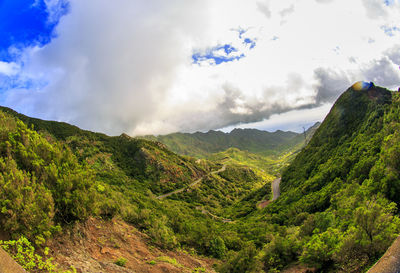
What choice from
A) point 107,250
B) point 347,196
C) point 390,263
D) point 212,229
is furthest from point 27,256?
point 347,196

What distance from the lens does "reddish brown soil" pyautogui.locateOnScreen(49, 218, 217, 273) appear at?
31.4 feet

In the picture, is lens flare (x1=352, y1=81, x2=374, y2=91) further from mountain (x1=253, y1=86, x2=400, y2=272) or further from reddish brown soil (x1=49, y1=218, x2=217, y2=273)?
reddish brown soil (x1=49, y1=218, x2=217, y2=273)

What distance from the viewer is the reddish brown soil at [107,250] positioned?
9563 mm

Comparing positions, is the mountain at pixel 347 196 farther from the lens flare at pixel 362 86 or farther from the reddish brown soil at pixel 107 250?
the reddish brown soil at pixel 107 250

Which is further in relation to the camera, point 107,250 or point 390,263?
point 107,250

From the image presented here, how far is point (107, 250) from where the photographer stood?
1241cm

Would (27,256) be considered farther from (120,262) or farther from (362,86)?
(362,86)

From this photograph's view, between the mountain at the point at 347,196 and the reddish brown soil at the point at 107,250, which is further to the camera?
the mountain at the point at 347,196

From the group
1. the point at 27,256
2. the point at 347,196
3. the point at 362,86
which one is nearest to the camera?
the point at 27,256

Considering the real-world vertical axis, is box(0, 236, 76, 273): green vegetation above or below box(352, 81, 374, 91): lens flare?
below

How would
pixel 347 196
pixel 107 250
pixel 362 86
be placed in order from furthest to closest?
pixel 362 86, pixel 347 196, pixel 107 250

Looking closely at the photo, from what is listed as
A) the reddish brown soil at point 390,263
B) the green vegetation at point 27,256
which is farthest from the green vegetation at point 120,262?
the reddish brown soil at point 390,263

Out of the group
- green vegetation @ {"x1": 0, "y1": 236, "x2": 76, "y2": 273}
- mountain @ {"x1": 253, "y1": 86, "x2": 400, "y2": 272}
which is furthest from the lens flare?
green vegetation @ {"x1": 0, "y1": 236, "x2": 76, "y2": 273}

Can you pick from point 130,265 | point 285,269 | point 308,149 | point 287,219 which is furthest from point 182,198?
point 130,265
